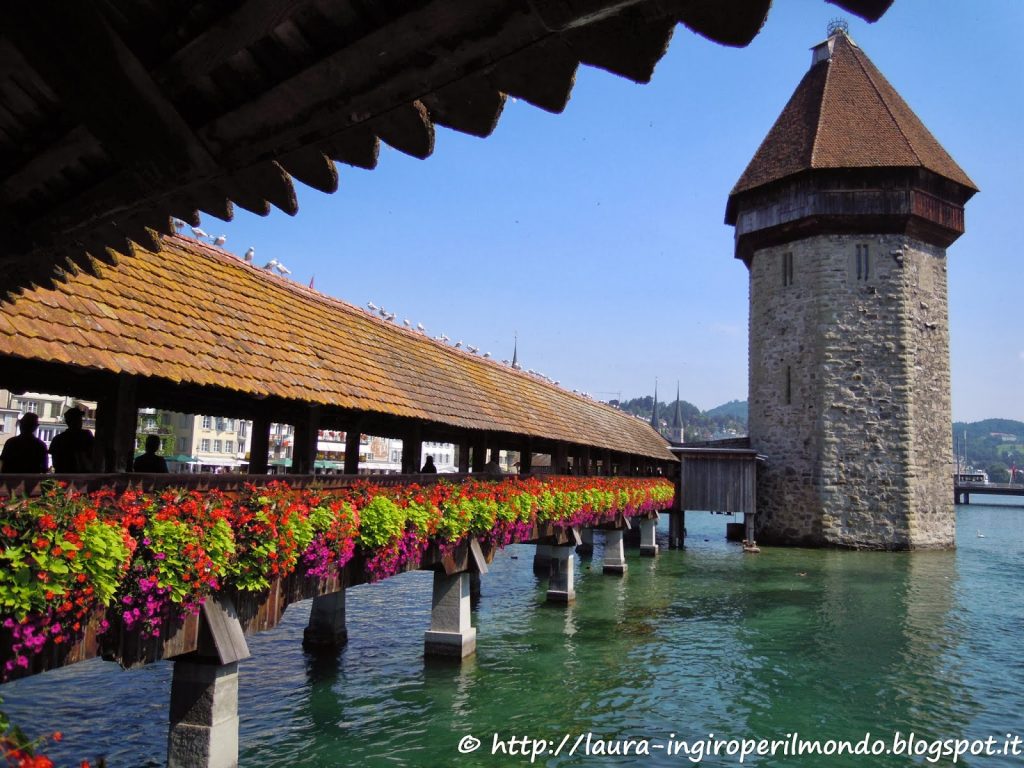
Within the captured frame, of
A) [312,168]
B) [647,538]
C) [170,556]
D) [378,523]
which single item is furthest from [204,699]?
[647,538]

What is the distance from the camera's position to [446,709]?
32.5 ft

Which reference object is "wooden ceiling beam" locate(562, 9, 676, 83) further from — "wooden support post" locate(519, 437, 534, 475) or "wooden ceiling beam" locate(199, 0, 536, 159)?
"wooden support post" locate(519, 437, 534, 475)

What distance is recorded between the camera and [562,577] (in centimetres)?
1780

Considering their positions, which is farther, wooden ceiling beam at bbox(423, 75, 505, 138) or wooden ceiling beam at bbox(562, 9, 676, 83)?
wooden ceiling beam at bbox(423, 75, 505, 138)

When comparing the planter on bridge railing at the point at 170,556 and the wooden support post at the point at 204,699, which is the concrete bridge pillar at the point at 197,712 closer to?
the wooden support post at the point at 204,699

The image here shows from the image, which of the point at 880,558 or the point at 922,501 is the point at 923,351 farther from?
the point at 880,558

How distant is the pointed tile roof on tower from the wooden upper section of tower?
4 cm

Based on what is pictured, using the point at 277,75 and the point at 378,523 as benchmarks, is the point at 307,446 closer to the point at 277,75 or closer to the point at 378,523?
the point at 378,523

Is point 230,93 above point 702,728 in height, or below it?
above

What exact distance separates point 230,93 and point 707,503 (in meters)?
31.1

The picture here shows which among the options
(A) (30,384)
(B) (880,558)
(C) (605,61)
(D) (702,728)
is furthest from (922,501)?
(C) (605,61)

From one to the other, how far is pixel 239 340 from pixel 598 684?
7.03 m

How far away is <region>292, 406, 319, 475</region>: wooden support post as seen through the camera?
9.38m

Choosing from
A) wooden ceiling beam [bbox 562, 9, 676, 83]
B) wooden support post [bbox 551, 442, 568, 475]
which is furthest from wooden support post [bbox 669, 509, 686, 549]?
wooden ceiling beam [bbox 562, 9, 676, 83]
